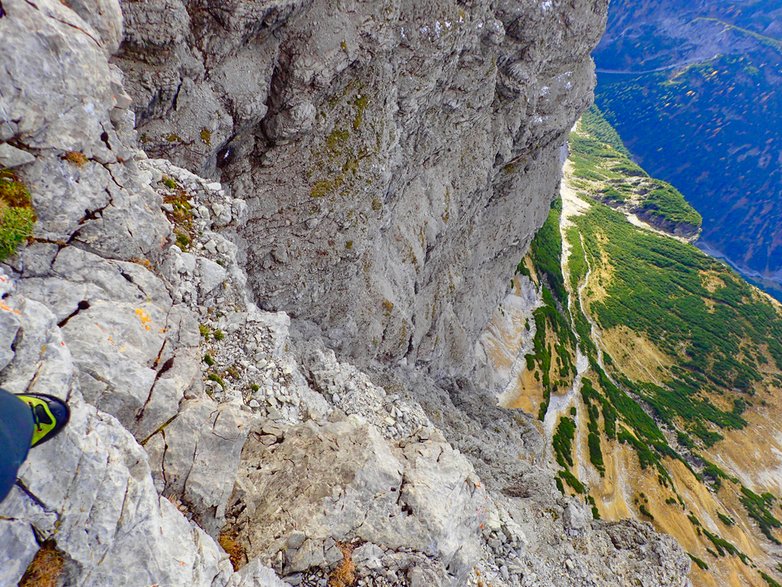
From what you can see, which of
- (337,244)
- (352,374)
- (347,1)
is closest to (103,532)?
(352,374)

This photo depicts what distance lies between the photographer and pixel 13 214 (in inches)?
355

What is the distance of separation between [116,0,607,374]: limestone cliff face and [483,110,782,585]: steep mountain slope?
40.3m

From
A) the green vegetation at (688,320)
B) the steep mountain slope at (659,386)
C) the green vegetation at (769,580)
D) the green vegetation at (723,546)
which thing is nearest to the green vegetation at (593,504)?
the steep mountain slope at (659,386)

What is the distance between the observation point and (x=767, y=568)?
75.9 metres

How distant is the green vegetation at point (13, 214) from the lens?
8883 millimetres

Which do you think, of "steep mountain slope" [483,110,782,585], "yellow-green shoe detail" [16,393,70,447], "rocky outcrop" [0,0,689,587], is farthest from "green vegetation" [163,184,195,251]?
"steep mountain slope" [483,110,782,585]

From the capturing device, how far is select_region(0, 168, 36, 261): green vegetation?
888cm

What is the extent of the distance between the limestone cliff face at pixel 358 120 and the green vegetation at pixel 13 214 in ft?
36.2

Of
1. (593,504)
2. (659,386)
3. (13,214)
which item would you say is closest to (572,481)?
(593,504)

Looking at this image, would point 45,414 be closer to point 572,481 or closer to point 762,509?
point 572,481

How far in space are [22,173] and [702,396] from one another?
506 feet

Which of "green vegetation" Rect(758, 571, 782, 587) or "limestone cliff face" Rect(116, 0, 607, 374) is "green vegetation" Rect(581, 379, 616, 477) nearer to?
"green vegetation" Rect(758, 571, 782, 587)

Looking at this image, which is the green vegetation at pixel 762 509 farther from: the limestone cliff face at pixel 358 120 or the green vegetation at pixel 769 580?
the limestone cliff face at pixel 358 120

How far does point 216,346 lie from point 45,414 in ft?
27.4
